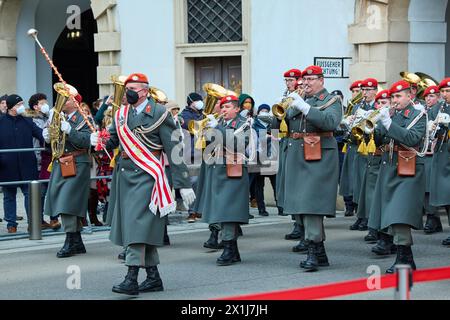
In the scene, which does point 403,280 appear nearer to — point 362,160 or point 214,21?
point 362,160

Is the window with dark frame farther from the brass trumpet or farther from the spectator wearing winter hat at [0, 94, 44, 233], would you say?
the brass trumpet

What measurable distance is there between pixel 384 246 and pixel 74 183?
3352 mm

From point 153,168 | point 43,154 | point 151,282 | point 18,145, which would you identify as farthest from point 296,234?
point 153,168

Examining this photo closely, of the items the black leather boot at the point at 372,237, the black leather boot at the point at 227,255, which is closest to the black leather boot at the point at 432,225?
the black leather boot at the point at 372,237

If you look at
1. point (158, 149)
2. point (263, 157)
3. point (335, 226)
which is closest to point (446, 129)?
point (335, 226)

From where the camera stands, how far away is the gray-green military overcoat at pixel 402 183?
1034 cm

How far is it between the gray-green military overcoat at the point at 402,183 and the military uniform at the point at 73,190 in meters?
3.30

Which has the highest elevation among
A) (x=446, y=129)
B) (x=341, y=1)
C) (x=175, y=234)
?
(x=341, y=1)

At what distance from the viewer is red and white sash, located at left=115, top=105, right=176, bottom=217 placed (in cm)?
960
